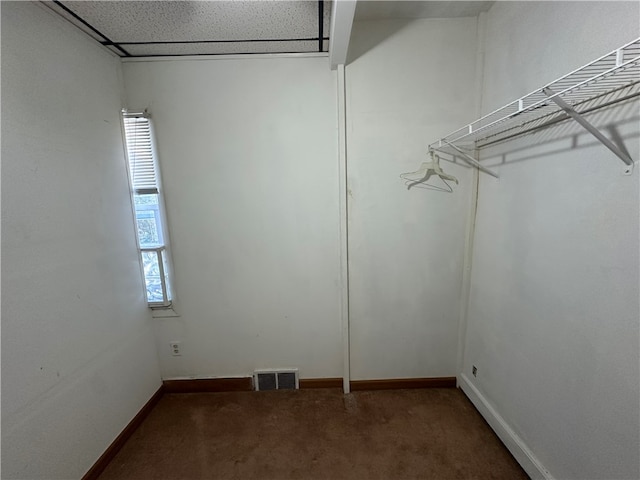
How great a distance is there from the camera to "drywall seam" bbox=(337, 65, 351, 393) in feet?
5.55

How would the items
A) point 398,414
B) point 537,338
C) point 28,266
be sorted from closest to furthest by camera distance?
point 28,266 < point 537,338 < point 398,414

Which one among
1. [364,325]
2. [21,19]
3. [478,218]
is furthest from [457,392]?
[21,19]

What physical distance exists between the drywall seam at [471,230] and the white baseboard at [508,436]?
19cm

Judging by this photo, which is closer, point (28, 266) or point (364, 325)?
point (28, 266)

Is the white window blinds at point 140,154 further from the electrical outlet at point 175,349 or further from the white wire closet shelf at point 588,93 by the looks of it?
the white wire closet shelf at point 588,93

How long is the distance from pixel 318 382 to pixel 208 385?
0.88m

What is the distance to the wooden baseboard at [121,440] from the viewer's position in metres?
1.42

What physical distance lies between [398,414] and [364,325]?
0.63 m

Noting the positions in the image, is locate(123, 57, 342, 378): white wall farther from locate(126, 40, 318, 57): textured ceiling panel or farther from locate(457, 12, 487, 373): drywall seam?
locate(457, 12, 487, 373): drywall seam

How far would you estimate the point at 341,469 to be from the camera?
4.76 feet

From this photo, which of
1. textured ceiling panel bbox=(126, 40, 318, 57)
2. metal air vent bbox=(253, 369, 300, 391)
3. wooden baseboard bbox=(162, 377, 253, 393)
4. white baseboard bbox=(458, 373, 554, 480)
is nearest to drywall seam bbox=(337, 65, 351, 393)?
textured ceiling panel bbox=(126, 40, 318, 57)

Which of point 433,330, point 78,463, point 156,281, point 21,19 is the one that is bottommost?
point 78,463

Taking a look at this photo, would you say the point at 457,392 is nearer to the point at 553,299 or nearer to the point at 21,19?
the point at 553,299

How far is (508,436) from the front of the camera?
150 cm
